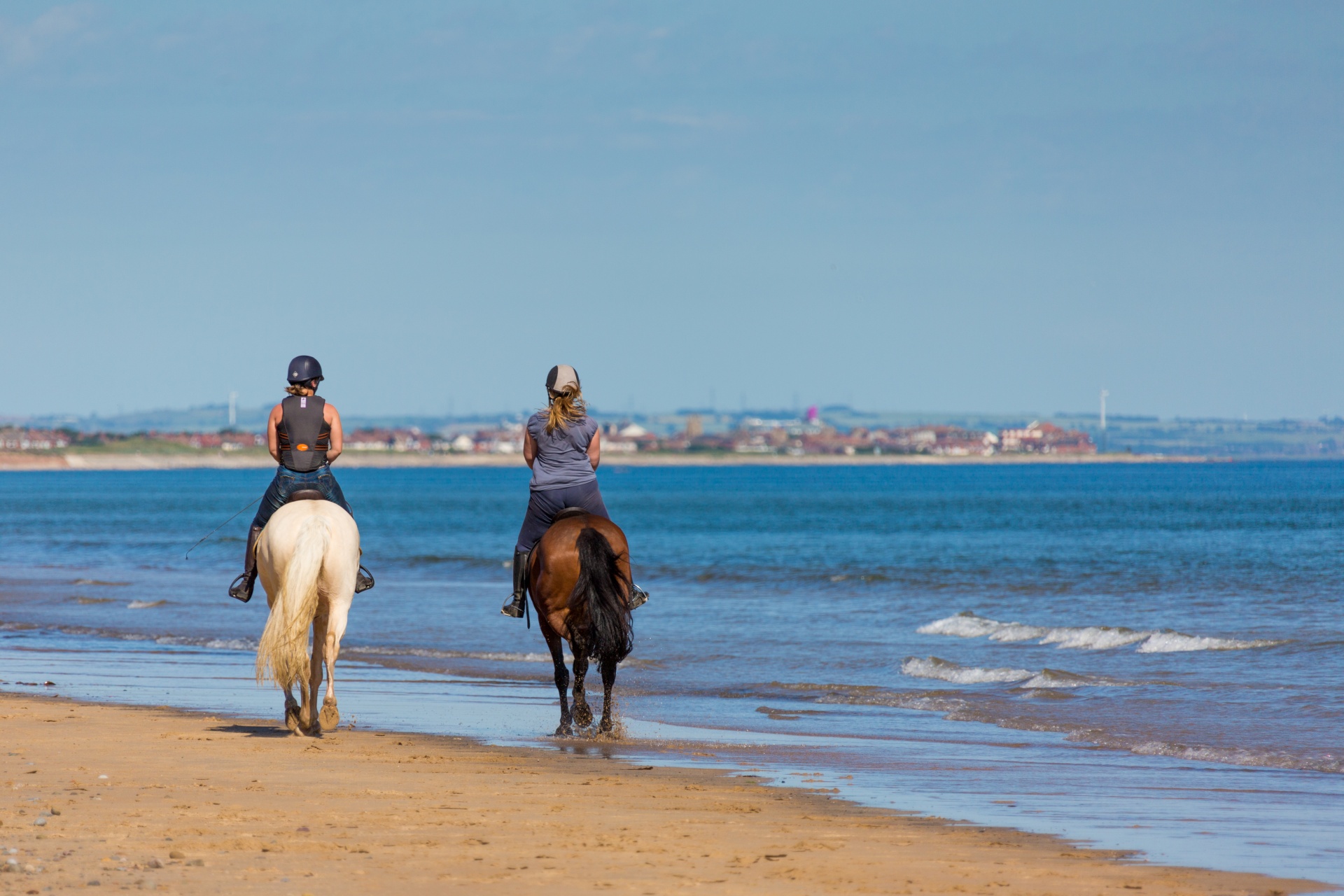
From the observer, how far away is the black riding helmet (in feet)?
33.8

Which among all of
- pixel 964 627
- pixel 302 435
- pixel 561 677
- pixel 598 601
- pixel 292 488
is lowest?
pixel 964 627

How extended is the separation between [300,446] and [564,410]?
1.91m

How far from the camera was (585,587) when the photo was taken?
10656mm

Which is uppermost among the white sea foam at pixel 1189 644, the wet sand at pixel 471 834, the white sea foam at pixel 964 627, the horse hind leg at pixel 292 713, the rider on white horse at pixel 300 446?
the rider on white horse at pixel 300 446

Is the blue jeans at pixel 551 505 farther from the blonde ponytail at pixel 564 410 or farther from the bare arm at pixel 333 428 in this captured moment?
the bare arm at pixel 333 428

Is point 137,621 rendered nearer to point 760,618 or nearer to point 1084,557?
point 760,618

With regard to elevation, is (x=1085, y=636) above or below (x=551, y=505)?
below

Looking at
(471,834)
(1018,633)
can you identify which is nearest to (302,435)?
(471,834)

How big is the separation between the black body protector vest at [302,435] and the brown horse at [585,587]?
1.76 m

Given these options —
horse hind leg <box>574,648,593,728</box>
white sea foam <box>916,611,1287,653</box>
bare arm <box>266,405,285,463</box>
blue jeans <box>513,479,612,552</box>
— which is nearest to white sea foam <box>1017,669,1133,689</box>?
white sea foam <box>916,611,1287,653</box>

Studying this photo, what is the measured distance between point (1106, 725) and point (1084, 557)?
27.8 meters

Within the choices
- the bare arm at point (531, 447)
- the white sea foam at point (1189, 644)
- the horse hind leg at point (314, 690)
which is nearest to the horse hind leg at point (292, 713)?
the horse hind leg at point (314, 690)

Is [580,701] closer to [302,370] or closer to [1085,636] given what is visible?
[302,370]

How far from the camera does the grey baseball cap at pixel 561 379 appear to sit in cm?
1083
